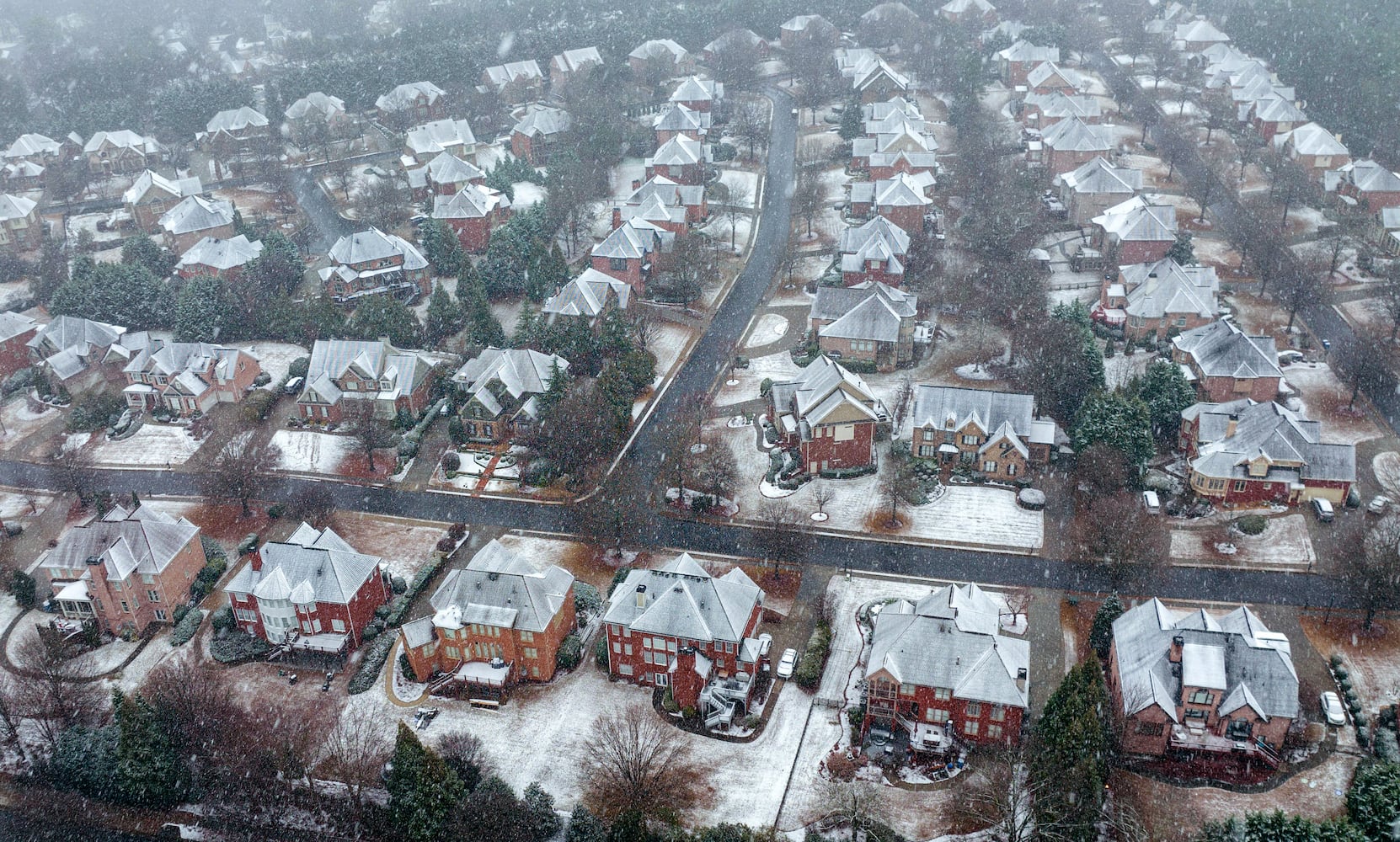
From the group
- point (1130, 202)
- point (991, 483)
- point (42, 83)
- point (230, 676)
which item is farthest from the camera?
point (42, 83)

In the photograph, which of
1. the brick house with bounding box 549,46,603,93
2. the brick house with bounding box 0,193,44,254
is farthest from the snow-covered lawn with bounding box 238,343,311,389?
the brick house with bounding box 549,46,603,93

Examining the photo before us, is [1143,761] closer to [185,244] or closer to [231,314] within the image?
[231,314]

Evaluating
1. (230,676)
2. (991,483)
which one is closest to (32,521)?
(230,676)

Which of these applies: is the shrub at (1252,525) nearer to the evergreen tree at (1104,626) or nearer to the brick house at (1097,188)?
the evergreen tree at (1104,626)

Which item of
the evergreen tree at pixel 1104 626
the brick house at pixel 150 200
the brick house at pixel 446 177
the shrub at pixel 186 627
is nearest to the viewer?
the evergreen tree at pixel 1104 626

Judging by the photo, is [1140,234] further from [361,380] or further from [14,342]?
[14,342]

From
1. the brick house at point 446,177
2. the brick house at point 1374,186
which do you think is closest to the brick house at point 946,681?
the brick house at point 1374,186
